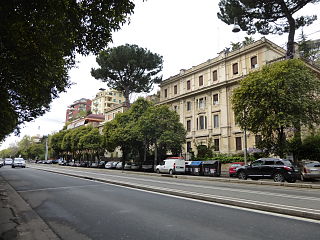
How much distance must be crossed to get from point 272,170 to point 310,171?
274 cm

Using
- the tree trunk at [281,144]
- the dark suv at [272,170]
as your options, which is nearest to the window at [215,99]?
the tree trunk at [281,144]

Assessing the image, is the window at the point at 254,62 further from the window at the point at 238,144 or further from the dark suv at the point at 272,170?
the dark suv at the point at 272,170

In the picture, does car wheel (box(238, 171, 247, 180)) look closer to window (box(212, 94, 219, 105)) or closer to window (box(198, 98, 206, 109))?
window (box(212, 94, 219, 105))

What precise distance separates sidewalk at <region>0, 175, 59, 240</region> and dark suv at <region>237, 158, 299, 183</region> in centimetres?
1519

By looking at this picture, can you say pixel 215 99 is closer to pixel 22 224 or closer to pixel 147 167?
pixel 147 167

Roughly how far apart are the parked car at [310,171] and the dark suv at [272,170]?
134cm

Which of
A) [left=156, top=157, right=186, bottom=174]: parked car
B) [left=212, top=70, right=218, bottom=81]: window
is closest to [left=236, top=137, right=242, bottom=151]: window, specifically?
[left=212, top=70, right=218, bottom=81]: window

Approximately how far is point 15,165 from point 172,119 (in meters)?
29.3

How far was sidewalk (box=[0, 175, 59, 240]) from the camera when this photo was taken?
17.1ft

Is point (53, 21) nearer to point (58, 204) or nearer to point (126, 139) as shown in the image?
point (58, 204)

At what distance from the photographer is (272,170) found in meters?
18.0

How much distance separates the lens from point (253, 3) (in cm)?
2723

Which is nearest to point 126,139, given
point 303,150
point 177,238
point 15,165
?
point 303,150

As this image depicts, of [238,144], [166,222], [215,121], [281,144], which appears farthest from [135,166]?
A: [166,222]
